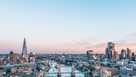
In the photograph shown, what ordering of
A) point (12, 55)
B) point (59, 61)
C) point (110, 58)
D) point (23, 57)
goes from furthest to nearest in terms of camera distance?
1. point (59, 61)
2. point (110, 58)
3. point (23, 57)
4. point (12, 55)

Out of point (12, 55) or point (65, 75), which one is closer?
point (65, 75)

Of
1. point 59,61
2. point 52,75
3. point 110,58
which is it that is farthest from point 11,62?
point 59,61

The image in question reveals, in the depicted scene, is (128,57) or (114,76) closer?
(114,76)

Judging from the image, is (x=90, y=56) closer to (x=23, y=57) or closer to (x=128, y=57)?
(x=128, y=57)

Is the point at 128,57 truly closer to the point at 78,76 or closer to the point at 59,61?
the point at 59,61

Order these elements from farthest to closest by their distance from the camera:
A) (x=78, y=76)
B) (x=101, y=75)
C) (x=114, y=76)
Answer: (x=114, y=76), (x=78, y=76), (x=101, y=75)

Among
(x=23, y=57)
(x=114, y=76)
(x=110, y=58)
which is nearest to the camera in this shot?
(x=114, y=76)

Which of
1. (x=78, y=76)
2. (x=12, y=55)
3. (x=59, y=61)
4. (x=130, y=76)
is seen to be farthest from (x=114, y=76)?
(x=59, y=61)

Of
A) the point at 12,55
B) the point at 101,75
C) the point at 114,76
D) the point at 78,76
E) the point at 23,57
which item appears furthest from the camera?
the point at 23,57
